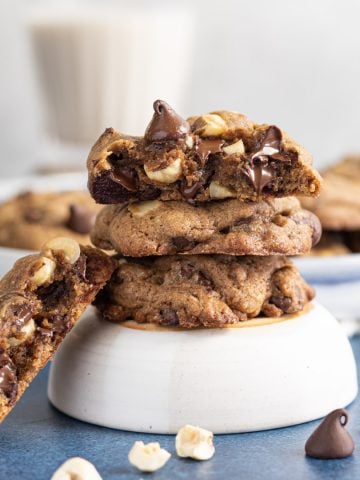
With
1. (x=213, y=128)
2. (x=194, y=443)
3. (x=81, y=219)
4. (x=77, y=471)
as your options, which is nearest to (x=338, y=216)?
(x=81, y=219)

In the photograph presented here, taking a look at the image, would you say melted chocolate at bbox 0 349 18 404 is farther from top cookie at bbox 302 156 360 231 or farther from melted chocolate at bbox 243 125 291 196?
top cookie at bbox 302 156 360 231

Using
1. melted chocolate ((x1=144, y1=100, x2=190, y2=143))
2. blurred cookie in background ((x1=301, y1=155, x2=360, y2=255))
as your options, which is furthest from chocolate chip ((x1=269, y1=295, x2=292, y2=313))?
blurred cookie in background ((x1=301, y1=155, x2=360, y2=255))

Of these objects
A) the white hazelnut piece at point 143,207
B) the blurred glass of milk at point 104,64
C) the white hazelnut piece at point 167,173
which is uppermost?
the white hazelnut piece at point 167,173

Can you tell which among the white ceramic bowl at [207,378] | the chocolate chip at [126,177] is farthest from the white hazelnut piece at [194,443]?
the chocolate chip at [126,177]

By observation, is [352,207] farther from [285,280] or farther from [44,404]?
[44,404]

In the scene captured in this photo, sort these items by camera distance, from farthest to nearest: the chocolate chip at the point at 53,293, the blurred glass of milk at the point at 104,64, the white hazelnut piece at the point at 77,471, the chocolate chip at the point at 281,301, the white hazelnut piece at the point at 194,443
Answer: the blurred glass of milk at the point at 104,64, the chocolate chip at the point at 281,301, the chocolate chip at the point at 53,293, the white hazelnut piece at the point at 194,443, the white hazelnut piece at the point at 77,471

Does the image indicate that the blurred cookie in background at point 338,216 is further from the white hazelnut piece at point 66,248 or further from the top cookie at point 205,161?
the white hazelnut piece at point 66,248

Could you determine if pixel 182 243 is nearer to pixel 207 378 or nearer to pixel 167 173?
pixel 167 173
